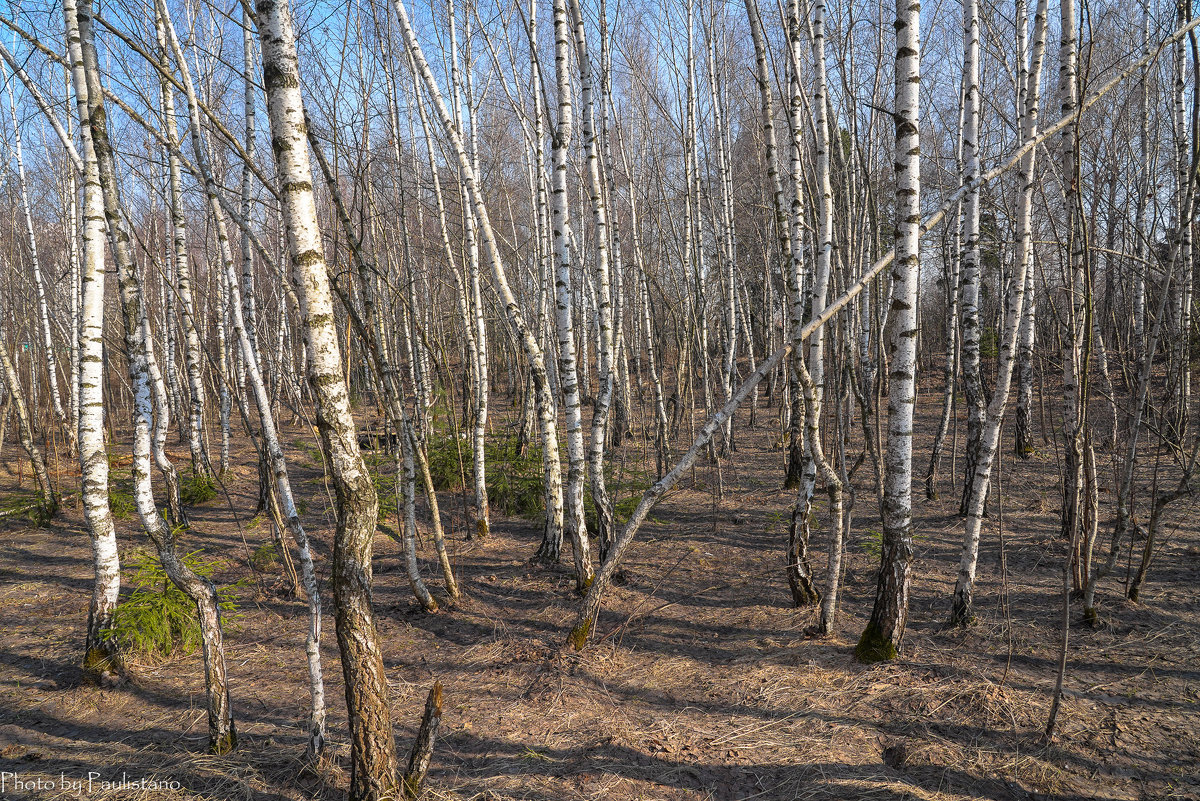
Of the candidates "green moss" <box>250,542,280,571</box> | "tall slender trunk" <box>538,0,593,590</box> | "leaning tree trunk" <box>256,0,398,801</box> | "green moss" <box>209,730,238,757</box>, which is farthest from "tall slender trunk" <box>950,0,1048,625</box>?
"green moss" <box>250,542,280,571</box>

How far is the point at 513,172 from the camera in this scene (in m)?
16.1

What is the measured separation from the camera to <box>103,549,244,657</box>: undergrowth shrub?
389 cm

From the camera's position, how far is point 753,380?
3.21 meters

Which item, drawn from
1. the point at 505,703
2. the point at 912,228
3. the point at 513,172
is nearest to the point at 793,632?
the point at 505,703

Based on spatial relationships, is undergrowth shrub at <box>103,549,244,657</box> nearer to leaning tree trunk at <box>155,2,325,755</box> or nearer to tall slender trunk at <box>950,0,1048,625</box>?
leaning tree trunk at <box>155,2,325,755</box>

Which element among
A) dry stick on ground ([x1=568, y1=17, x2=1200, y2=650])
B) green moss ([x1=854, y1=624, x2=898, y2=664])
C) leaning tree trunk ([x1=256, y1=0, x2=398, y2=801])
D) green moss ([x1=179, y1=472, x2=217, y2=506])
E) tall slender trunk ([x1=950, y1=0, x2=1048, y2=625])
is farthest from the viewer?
green moss ([x1=179, y1=472, x2=217, y2=506])

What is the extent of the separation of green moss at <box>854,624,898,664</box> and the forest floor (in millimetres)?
68

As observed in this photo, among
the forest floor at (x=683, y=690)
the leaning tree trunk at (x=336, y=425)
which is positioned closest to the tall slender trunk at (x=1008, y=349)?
the forest floor at (x=683, y=690)

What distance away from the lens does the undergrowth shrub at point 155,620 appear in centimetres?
389

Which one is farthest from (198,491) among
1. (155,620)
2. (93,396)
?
(93,396)

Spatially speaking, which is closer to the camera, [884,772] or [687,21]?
[884,772]

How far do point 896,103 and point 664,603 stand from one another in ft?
11.7

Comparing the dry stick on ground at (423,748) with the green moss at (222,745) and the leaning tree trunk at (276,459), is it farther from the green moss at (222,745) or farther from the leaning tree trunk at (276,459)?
the green moss at (222,745)

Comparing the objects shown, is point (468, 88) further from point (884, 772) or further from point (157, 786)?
point (884, 772)
